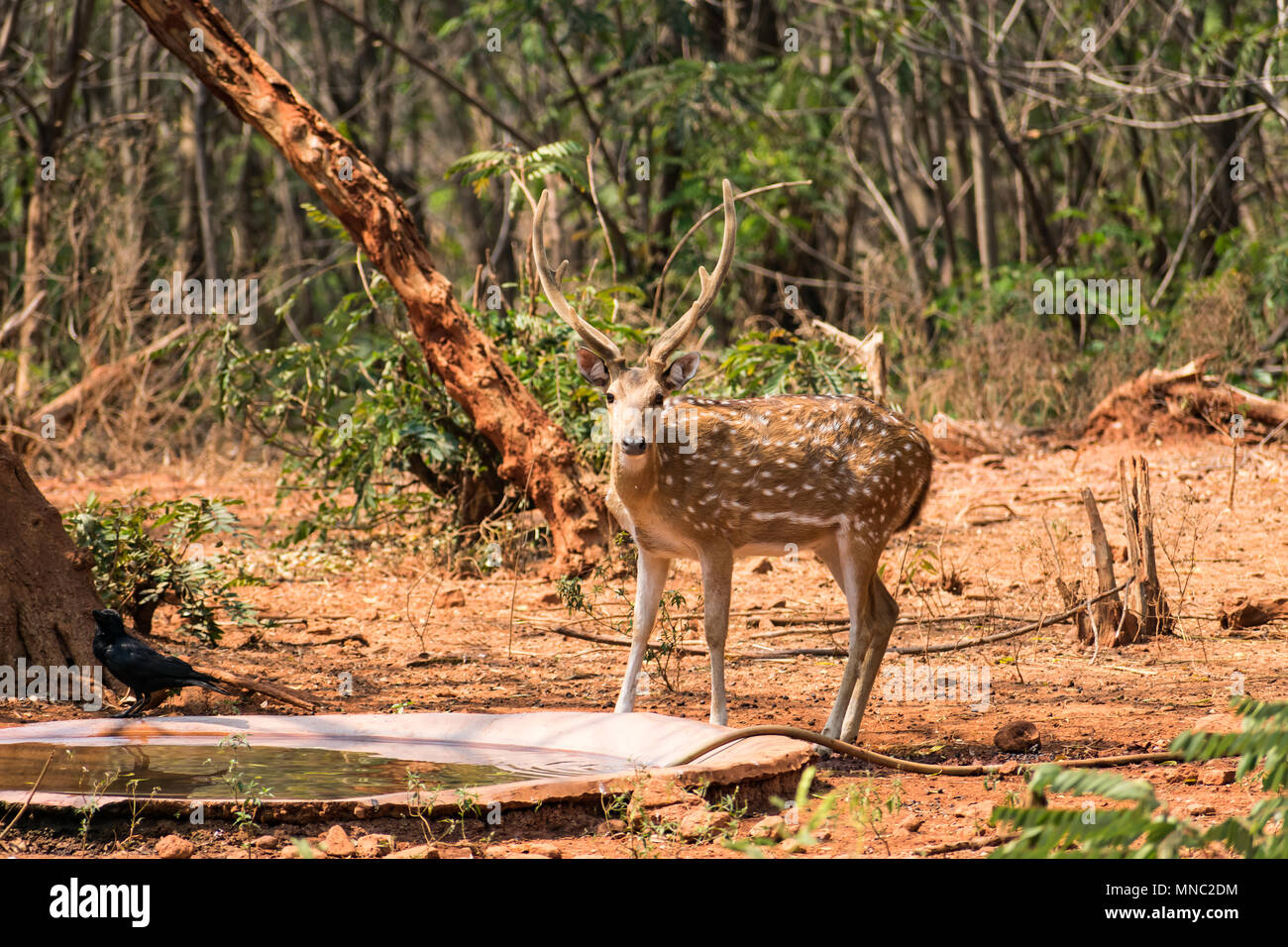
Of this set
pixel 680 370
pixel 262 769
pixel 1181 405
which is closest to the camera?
pixel 262 769

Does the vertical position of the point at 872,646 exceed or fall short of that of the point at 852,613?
it falls short

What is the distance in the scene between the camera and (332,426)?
38.0ft

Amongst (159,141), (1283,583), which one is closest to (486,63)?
(159,141)

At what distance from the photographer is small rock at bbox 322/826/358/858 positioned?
4746 millimetres

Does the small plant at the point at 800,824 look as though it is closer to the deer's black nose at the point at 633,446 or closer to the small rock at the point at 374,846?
the small rock at the point at 374,846

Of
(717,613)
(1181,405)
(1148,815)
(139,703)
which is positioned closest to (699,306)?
(717,613)

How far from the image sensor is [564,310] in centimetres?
708

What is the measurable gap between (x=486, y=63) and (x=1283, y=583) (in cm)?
1700

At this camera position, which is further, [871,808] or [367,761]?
[367,761]

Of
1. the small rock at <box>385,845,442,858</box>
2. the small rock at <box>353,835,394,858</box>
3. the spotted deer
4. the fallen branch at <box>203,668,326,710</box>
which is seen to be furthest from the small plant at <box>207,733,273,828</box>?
the spotted deer

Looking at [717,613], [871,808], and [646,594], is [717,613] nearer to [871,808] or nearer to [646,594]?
[646,594]

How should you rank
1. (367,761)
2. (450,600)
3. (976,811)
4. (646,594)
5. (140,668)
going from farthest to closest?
(450,600)
(646,594)
(140,668)
(367,761)
(976,811)

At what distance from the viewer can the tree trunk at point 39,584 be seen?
7.39 metres

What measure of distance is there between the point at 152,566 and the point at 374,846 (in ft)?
13.8
